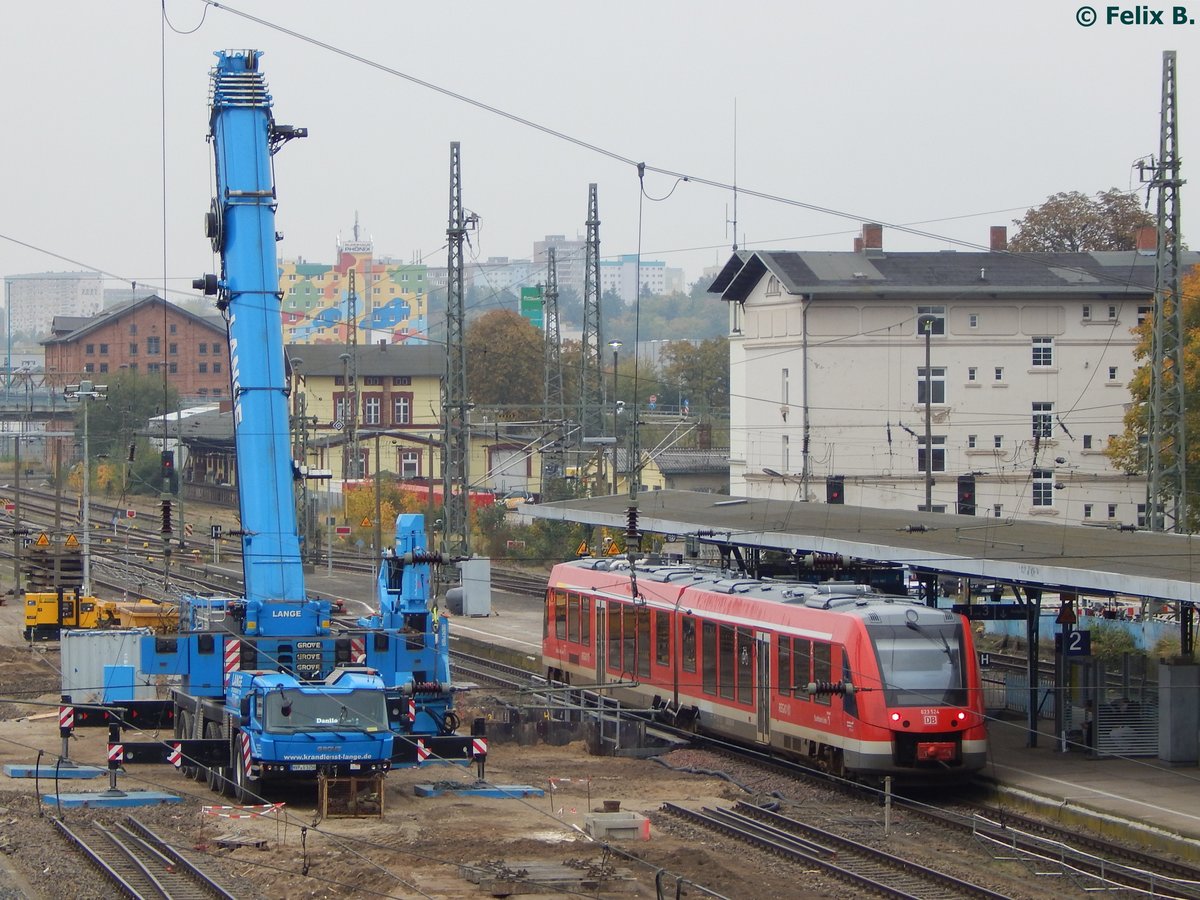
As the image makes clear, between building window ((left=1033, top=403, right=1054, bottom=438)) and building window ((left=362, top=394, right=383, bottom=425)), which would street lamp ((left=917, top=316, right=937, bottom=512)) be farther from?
building window ((left=362, top=394, right=383, bottom=425))

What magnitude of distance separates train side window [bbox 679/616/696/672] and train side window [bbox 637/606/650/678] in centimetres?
135

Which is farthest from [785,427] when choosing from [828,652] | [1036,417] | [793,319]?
[828,652]

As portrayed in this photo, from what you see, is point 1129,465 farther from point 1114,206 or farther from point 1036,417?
point 1114,206

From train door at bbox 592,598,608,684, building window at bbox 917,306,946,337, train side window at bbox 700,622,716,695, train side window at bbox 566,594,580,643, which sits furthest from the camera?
building window at bbox 917,306,946,337

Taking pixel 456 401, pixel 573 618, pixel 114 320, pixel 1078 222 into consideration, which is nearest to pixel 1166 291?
pixel 573 618

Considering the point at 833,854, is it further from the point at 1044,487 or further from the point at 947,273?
the point at 947,273

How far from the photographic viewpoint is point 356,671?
22125mm

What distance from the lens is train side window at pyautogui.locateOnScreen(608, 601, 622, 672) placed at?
1153 inches

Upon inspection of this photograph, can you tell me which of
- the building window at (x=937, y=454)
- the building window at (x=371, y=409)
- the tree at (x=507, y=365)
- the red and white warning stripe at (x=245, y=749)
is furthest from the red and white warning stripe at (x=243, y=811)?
the tree at (x=507, y=365)

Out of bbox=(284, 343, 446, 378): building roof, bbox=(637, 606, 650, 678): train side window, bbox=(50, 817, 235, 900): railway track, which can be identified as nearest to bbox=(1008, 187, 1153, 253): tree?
bbox=(284, 343, 446, 378): building roof

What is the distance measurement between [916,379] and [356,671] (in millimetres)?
41998

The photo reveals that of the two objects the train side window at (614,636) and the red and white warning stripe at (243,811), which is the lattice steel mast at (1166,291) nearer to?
the train side window at (614,636)

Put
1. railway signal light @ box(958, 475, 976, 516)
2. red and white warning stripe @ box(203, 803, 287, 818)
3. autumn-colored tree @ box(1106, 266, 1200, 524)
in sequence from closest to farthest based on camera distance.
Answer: red and white warning stripe @ box(203, 803, 287, 818) < autumn-colored tree @ box(1106, 266, 1200, 524) < railway signal light @ box(958, 475, 976, 516)

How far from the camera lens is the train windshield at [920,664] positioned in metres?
21.6
